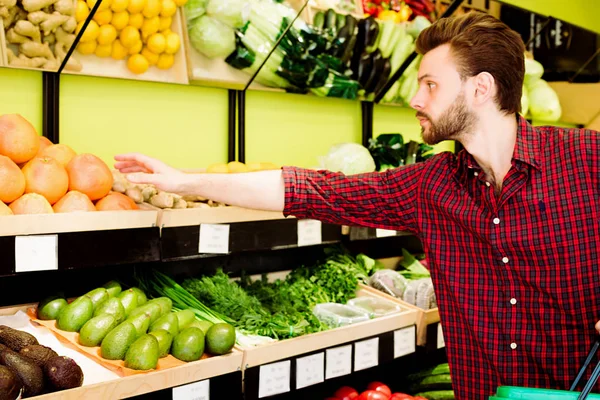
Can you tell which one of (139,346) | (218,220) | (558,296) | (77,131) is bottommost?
(139,346)

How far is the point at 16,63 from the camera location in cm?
227

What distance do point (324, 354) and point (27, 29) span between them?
5.18ft

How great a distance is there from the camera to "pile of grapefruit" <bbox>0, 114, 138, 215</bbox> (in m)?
1.94

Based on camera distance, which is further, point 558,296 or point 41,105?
point 41,105

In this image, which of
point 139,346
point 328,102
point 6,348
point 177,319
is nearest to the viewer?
point 6,348

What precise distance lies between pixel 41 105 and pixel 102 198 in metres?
0.61

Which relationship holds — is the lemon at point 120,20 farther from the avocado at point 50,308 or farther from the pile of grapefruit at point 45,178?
the avocado at point 50,308

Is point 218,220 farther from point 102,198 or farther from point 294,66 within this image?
point 294,66

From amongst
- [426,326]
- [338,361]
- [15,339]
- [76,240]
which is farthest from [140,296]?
[426,326]

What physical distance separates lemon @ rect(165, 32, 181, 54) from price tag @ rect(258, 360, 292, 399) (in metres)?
1.34

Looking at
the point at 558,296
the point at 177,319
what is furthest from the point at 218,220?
the point at 558,296

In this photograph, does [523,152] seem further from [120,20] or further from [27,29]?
[27,29]

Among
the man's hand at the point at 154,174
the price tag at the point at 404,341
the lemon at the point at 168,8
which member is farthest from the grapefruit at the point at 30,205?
the price tag at the point at 404,341

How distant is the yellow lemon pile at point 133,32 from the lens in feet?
7.88
